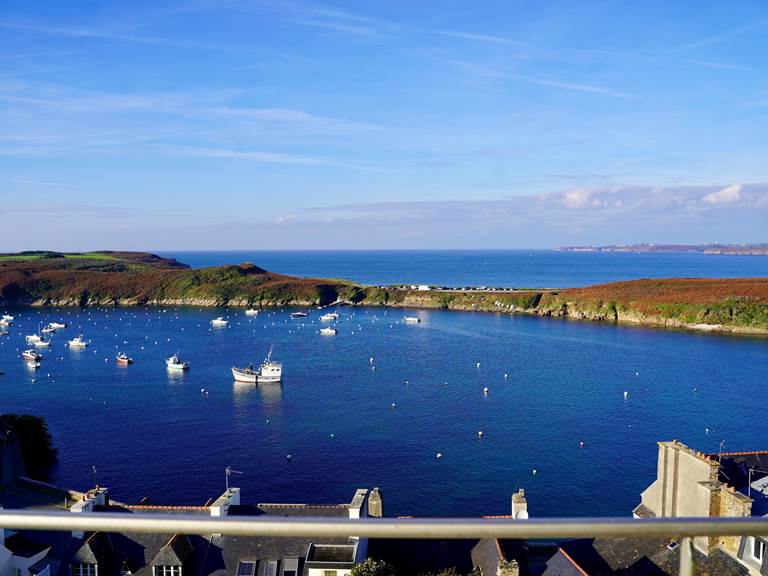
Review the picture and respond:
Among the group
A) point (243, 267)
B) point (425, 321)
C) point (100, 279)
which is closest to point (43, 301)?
point (100, 279)

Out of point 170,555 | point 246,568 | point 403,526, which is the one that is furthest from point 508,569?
point 403,526

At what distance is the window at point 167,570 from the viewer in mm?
20672

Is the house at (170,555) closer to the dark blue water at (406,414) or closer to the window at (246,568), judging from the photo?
the window at (246,568)

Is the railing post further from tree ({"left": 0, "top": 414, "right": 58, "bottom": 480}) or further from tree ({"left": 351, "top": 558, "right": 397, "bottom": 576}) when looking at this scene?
tree ({"left": 0, "top": 414, "right": 58, "bottom": 480})

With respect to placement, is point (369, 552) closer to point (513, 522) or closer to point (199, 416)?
point (513, 522)

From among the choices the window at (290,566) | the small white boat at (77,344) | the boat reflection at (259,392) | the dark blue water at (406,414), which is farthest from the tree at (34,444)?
the small white boat at (77,344)

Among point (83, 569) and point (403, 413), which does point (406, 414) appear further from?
point (83, 569)

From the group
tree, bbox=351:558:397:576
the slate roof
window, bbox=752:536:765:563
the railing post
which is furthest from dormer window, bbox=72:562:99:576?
the railing post

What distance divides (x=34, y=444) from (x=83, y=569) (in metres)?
25.7

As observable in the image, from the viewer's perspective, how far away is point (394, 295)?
146 metres

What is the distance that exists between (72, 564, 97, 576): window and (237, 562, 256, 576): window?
502cm

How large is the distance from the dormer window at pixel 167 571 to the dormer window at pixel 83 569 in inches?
83.4

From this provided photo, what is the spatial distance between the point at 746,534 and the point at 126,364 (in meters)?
81.8

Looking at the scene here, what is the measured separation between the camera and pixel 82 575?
20.7 meters
